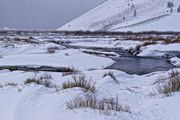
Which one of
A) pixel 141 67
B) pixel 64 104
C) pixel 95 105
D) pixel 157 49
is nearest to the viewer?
pixel 95 105

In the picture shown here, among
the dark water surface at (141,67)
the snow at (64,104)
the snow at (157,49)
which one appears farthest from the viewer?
the snow at (157,49)

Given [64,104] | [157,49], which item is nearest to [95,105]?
[64,104]

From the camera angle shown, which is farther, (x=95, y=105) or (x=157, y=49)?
(x=157, y=49)

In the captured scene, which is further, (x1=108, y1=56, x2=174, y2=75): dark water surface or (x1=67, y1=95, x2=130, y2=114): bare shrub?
(x1=108, y1=56, x2=174, y2=75): dark water surface

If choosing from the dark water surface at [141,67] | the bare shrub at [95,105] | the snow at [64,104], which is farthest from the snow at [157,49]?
the bare shrub at [95,105]

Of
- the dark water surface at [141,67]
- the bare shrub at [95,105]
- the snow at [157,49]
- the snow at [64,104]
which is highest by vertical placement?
the bare shrub at [95,105]

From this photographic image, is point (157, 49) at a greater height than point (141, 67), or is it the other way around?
point (141, 67)

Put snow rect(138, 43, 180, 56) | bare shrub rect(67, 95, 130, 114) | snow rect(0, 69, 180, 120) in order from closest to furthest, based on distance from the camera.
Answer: snow rect(0, 69, 180, 120) → bare shrub rect(67, 95, 130, 114) → snow rect(138, 43, 180, 56)

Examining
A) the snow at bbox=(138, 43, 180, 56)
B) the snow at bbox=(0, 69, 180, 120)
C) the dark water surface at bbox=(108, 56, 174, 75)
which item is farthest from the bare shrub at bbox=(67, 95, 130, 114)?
the snow at bbox=(138, 43, 180, 56)

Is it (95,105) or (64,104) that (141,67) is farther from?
(95,105)

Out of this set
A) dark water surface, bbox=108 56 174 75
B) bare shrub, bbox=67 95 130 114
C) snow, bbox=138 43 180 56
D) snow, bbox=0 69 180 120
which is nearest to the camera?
snow, bbox=0 69 180 120

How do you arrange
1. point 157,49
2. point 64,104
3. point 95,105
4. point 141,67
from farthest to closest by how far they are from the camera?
1. point 157,49
2. point 141,67
3. point 64,104
4. point 95,105

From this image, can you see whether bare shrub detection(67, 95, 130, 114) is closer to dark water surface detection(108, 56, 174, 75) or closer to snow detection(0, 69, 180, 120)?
snow detection(0, 69, 180, 120)

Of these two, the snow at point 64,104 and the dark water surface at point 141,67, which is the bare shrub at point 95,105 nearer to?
the snow at point 64,104
